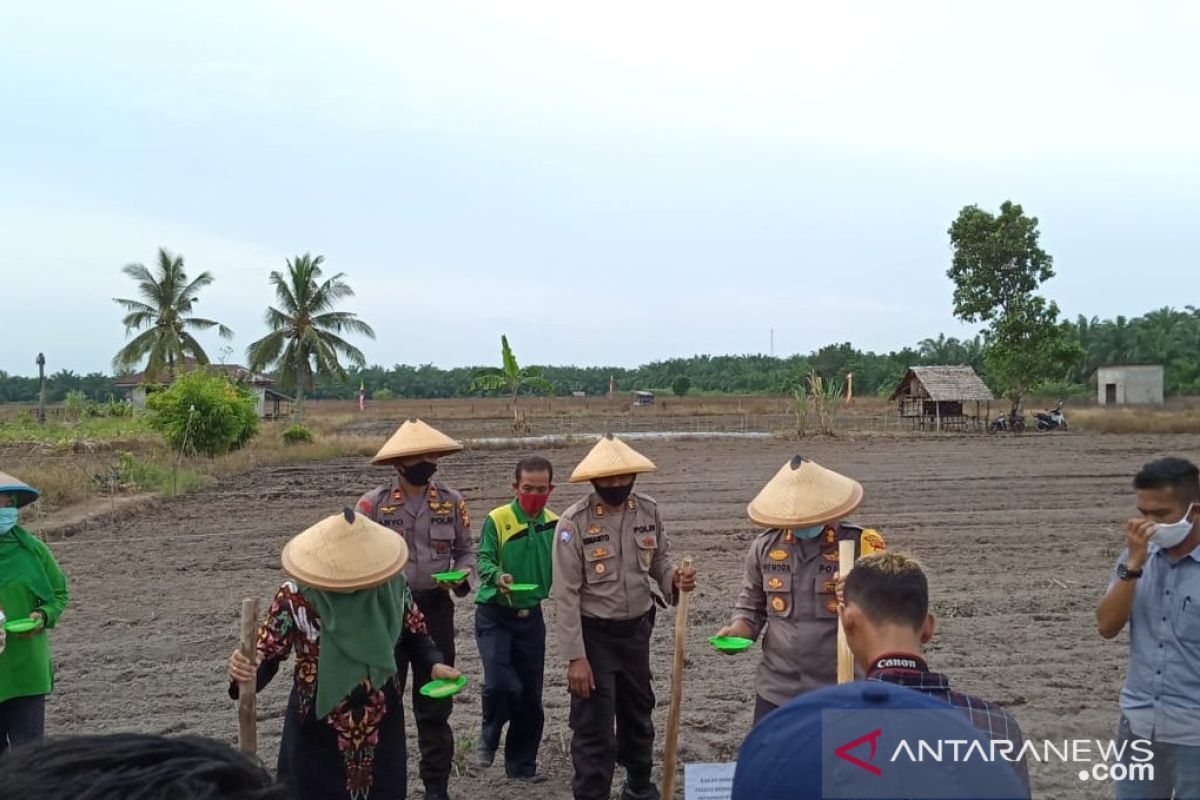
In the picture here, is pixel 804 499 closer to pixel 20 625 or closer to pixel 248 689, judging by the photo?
pixel 248 689

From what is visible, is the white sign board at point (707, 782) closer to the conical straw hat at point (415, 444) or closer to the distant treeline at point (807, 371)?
the conical straw hat at point (415, 444)

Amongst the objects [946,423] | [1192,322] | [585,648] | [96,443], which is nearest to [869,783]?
[585,648]

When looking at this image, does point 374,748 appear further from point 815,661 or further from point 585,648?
point 815,661

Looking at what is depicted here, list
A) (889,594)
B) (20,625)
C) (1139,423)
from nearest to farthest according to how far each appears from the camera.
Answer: (889,594)
(20,625)
(1139,423)

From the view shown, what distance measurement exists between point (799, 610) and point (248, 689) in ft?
7.00

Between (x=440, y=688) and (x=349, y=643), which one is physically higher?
(x=349, y=643)

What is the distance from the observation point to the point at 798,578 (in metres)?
3.70

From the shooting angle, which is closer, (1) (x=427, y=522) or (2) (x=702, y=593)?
(1) (x=427, y=522)

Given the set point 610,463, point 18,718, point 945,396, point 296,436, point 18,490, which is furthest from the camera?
point 945,396

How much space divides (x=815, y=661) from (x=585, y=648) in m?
1.15

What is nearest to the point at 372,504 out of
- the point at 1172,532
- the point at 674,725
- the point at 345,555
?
the point at 345,555

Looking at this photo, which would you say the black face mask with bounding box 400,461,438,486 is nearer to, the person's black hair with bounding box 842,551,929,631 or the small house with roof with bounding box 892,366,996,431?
the person's black hair with bounding box 842,551,929,631

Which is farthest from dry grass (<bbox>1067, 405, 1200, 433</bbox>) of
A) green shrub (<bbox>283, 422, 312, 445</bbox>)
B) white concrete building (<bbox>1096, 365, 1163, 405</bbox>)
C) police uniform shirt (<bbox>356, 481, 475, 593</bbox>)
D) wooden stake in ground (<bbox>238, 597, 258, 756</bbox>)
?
wooden stake in ground (<bbox>238, 597, 258, 756</bbox>)

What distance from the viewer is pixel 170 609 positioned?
329 inches
